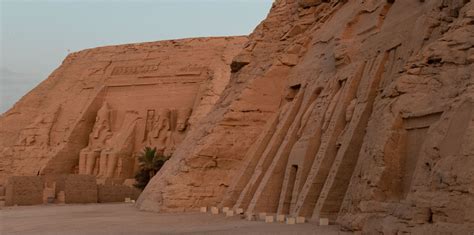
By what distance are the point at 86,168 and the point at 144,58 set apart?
295 inches

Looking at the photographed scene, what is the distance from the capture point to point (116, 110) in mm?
37688

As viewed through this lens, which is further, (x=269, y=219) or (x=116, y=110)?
(x=116, y=110)

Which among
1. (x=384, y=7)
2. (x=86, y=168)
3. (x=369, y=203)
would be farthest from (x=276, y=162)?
(x=86, y=168)

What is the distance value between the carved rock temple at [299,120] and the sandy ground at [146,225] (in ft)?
2.62

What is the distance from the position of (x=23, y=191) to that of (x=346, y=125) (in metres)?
14.9

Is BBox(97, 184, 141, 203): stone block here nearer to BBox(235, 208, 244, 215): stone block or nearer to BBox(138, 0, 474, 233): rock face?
BBox(138, 0, 474, 233): rock face

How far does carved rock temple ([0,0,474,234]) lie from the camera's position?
980 centimetres

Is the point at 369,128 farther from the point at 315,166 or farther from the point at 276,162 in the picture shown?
the point at 276,162

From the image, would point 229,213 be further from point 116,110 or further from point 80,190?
point 116,110

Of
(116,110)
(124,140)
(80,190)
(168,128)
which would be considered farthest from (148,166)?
(116,110)

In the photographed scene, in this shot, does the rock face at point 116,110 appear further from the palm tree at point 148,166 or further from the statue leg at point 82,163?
the palm tree at point 148,166

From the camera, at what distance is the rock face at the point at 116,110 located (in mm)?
35000

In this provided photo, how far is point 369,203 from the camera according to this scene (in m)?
10.6

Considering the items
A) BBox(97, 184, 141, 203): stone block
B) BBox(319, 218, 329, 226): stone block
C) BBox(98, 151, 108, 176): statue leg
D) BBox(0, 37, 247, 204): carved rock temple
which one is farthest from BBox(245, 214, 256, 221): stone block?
BBox(98, 151, 108, 176): statue leg
